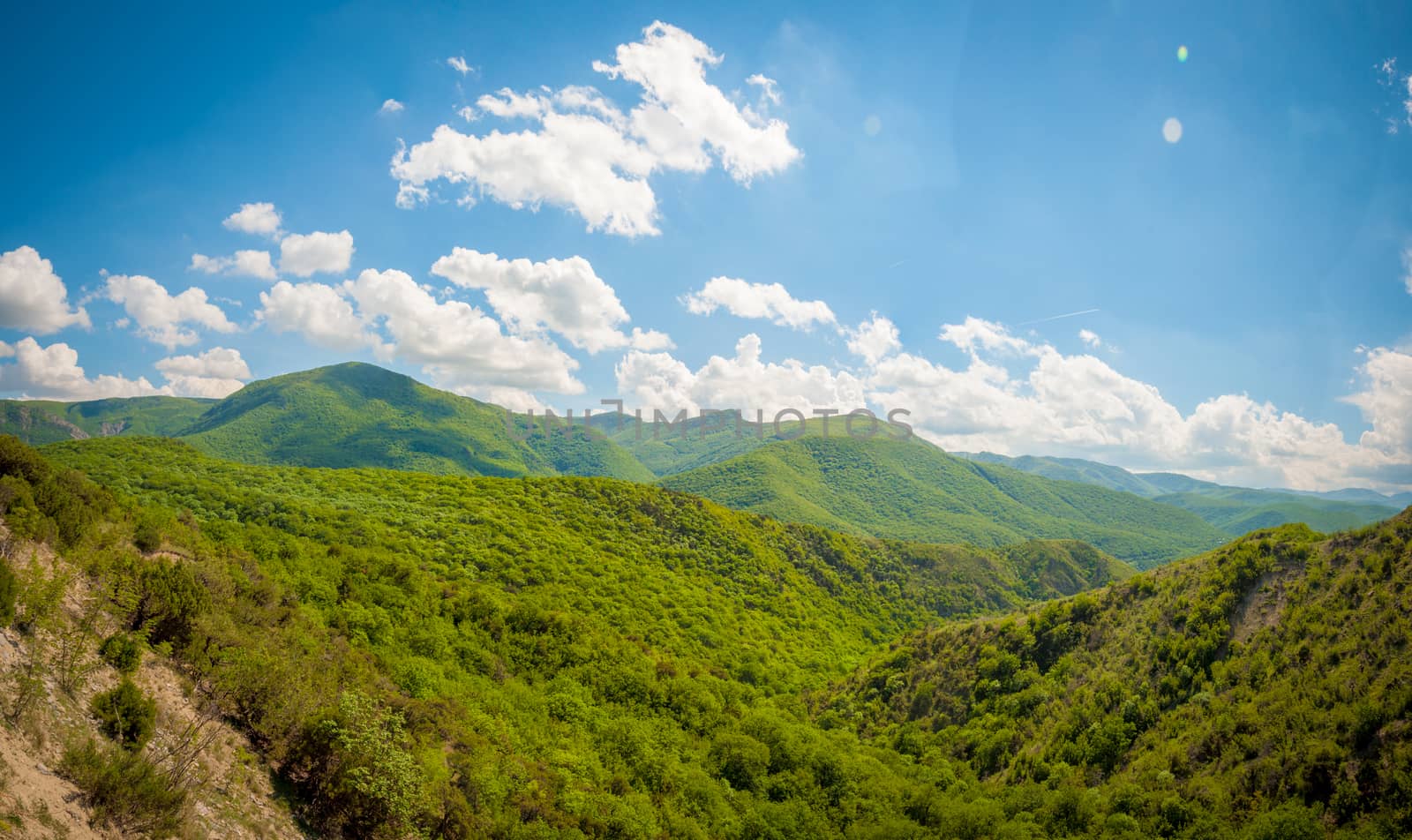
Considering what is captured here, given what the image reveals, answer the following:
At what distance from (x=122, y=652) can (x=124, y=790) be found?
5.10 m

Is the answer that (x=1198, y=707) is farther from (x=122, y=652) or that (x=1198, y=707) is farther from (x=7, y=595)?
(x=7, y=595)

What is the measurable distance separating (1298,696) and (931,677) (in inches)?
931

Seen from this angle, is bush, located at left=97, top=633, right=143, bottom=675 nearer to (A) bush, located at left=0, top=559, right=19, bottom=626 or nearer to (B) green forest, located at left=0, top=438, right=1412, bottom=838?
(B) green forest, located at left=0, top=438, right=1412, bottom=838

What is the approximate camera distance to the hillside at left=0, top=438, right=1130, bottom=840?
14.9m

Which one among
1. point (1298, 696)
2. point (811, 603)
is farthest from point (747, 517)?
point (1298, 696)

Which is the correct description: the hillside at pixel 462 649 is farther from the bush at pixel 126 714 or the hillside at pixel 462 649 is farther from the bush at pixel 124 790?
the bush at pixel 124 790

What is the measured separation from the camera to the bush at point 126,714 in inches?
436

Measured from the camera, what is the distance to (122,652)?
42.4ft

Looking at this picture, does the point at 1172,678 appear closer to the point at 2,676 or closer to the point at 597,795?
the point at 597,795

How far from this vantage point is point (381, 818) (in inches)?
570

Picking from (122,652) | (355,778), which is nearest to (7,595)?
(122,652)

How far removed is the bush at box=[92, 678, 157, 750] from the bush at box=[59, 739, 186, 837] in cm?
83

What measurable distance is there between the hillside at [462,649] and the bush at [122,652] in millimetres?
589

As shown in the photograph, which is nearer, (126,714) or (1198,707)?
(126,714)
